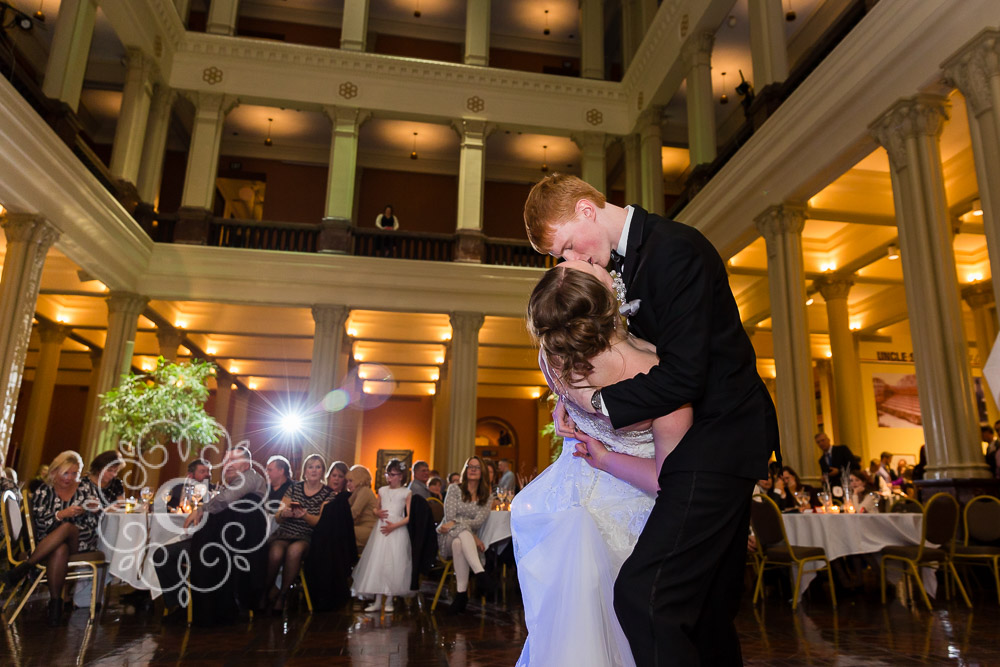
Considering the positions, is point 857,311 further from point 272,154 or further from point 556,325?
point 556,325

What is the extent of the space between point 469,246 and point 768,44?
5.90 meters

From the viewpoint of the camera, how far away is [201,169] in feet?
40.9

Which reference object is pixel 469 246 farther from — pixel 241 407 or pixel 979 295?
pixel 241 407

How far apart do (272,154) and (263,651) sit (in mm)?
14196

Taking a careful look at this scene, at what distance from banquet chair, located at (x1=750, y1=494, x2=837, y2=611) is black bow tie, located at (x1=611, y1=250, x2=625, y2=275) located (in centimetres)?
430

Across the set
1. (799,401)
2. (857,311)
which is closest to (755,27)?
(799,401)

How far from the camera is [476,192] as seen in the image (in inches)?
518

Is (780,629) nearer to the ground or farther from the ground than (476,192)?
nearer to the ground

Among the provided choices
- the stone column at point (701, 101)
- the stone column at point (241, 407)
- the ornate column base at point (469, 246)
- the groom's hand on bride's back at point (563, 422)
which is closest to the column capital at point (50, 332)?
the stone column at point (241, 407)

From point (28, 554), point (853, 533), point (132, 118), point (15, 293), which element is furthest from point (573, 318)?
point (132, 118)

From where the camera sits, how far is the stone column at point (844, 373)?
1081cm

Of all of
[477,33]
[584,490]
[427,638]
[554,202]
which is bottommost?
[427,638]

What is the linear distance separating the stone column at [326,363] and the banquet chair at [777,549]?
7761mm

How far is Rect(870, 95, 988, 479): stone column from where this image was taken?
601cm
